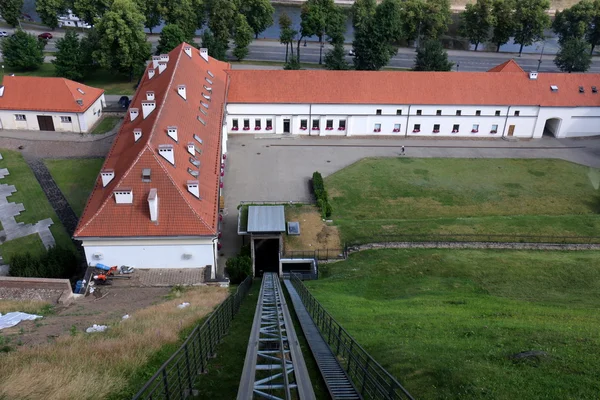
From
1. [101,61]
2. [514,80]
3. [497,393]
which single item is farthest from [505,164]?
[101,61]

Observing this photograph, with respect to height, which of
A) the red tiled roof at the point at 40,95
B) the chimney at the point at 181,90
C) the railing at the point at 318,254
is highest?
the chimney at the point at 181,90

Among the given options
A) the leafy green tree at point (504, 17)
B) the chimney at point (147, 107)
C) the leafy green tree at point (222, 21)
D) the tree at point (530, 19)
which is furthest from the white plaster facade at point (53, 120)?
the tree at point (530, 19)

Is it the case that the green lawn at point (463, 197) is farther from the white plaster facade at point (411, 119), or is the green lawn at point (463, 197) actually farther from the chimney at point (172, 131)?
the chimney at point (172, 131)

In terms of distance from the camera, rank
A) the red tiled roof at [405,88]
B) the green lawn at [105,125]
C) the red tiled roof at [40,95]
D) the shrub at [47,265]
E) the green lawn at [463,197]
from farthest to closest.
Answer: the red tiled roof at [405,88]
the green lawn at [105,125]
the red tiled roof at [40,95]
the green lawn at [463,197]
the shrub at [47,265]

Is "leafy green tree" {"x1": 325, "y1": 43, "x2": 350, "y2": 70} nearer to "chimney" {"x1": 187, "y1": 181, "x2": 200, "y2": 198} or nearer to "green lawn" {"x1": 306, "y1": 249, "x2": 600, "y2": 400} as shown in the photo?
"green lawn" {"x1": 306, "y1": 249, "x2": 600, "y2": 400}

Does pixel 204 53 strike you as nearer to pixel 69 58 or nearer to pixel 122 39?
pixel 122 39

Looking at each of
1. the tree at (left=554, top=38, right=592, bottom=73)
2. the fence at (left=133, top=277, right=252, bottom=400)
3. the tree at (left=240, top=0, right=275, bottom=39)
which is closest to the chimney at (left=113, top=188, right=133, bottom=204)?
the fence at (left=133, top=277, right=252, bottom=400)

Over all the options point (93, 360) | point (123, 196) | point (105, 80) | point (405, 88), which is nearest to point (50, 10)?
point (105, 80)
